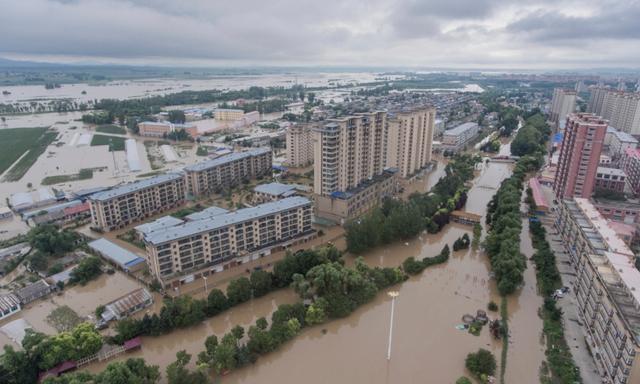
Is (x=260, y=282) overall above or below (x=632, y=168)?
below

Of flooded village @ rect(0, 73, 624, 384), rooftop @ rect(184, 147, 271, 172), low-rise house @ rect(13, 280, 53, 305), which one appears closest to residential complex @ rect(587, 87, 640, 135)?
flooded village @ rect(0, 73, 624, 384)

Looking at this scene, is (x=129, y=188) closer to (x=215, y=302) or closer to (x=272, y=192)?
(x=272, y=192)

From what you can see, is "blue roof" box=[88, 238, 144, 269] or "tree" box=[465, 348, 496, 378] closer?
"tree" box=[465, 348, 496, 378]

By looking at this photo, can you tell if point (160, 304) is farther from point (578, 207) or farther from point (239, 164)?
point (578, 207)

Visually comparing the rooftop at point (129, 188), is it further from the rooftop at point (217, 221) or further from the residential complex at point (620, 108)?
the residential complex at point (620, 108)

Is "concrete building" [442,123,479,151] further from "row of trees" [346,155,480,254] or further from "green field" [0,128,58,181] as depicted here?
"green field" [0,128,58,181]

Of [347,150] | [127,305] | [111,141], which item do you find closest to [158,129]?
[111,141]
